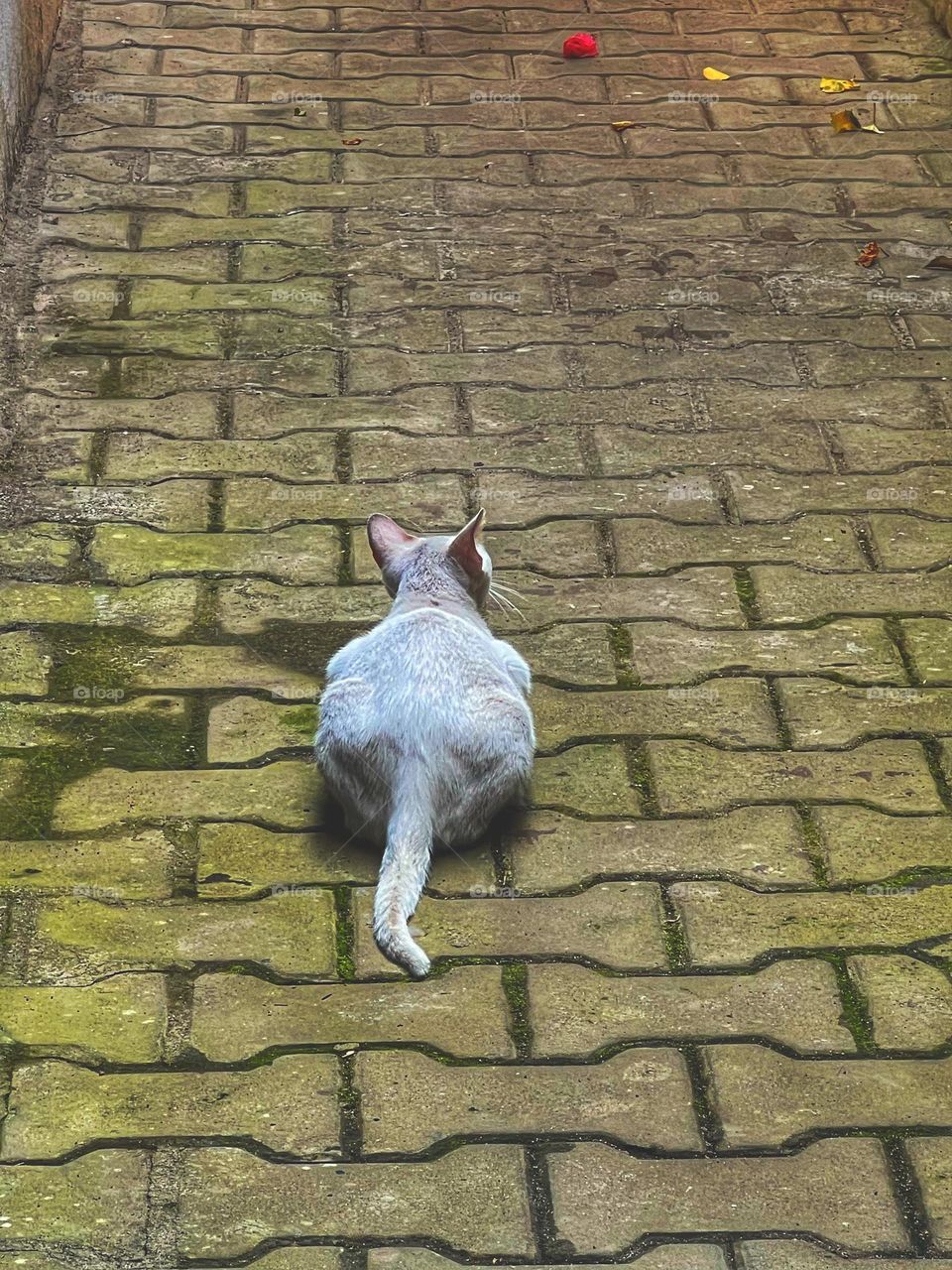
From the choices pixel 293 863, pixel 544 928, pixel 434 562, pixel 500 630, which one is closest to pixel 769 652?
pixel 500 630

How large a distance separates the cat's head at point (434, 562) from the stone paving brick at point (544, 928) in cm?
88

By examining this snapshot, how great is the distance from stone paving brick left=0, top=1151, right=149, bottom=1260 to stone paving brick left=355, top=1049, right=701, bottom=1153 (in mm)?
457

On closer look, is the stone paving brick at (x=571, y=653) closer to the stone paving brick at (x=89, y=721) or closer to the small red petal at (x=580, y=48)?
the stone paving brick at (x=89, y=721)

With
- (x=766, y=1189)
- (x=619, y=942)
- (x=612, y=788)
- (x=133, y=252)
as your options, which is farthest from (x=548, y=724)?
(x=133, y=252)

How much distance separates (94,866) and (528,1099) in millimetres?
1246

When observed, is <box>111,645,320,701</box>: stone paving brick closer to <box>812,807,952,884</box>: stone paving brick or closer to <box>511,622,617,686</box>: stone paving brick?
<box>511,622,617,686</box>: stone paving brick

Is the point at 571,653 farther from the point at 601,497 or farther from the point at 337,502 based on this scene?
the point at 337,502

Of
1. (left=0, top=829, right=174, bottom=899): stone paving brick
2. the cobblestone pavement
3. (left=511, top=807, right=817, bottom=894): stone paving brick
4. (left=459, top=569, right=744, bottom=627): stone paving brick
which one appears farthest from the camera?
(left=459, top=569, right=744, bottom=627): stone paving brick

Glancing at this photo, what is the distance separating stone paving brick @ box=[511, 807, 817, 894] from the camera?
4266 mm

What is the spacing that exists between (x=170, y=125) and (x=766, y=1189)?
6.15 metres

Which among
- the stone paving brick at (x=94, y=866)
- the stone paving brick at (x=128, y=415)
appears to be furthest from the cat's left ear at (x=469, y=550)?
the stone paving brick at (x=128, y=415)

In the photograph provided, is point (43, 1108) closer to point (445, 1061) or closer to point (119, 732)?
point (445, 1061)

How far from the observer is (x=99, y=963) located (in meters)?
3.94

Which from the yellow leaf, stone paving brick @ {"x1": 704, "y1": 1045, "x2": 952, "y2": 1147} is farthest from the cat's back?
the yellow leaf
